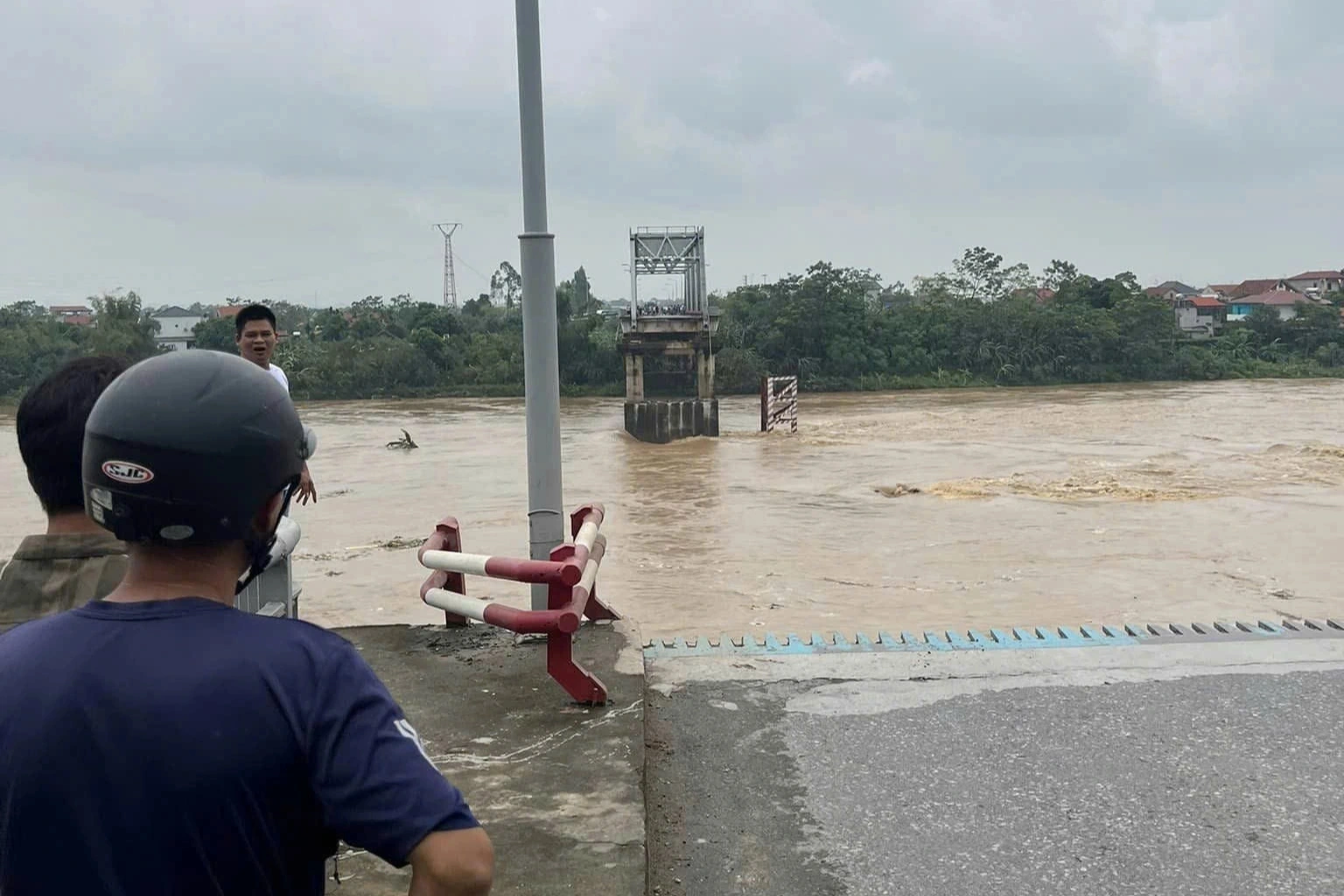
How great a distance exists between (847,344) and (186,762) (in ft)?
175

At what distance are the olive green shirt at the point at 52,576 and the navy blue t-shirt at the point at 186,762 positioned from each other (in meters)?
0.90

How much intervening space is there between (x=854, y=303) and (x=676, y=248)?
1487 centimetres

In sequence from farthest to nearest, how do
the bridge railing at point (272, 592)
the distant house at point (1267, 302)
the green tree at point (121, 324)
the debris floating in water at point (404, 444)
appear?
the distant house at point (1267, 302)
the green tree at point (121, 324)
the debris floating in water at point (404, 444)
the bridge railing at point (272, 592)

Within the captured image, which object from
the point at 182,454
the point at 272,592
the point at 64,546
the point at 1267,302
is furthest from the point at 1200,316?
the point at 182,454

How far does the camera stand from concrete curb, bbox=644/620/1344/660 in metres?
5.42

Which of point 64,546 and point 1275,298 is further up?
point 1275,298

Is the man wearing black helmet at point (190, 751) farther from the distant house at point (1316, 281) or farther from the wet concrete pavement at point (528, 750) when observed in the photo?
the distant house at point (1316, 281)

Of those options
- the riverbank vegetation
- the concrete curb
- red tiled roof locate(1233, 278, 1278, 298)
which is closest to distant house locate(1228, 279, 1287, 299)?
red tiled roof locate(1233, 278, 1278, 298)

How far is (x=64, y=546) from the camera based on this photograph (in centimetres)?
217

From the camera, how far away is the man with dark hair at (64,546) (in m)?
2.11

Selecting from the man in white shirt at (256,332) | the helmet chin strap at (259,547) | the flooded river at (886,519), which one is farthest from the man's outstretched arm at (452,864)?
the flooded river at (886,519)

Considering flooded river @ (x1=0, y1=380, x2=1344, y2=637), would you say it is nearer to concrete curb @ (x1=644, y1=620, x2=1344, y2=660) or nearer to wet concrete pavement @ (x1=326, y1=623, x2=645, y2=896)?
concrete curb @ (x1=644, y1=620, x2=1344, y2=660)

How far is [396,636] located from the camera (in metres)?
5.34

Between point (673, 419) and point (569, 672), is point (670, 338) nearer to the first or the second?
point (673, 419)
